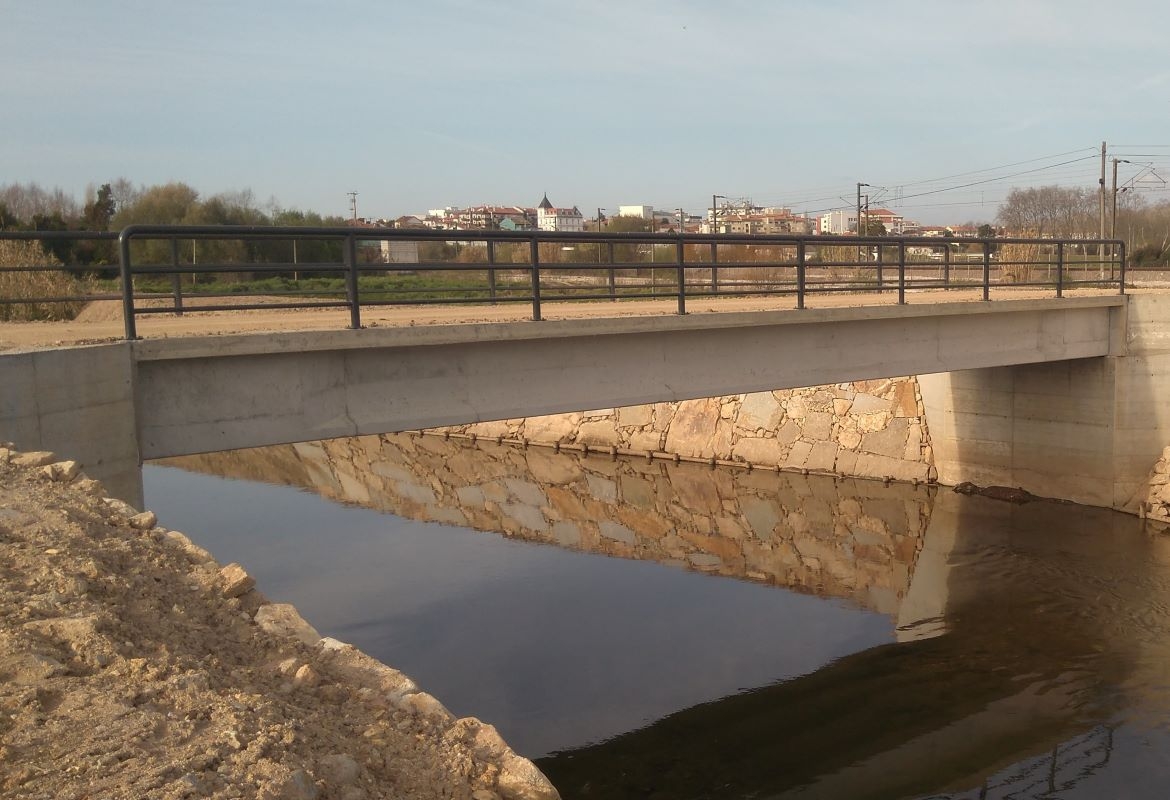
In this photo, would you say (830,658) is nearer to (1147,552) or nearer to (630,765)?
(630,765)

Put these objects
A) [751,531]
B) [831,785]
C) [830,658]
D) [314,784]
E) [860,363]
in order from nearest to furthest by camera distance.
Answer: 1. [314,784]
2. [831,785]
3. [830,658]
4. [860,363]
5. [751,531]

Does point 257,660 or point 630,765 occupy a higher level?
point 257,660

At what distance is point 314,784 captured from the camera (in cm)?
426

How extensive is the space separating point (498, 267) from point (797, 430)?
43.6ft

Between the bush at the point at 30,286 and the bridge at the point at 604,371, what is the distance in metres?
1.92

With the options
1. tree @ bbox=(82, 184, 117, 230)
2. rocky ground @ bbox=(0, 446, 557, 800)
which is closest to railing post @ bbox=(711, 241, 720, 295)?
rocky ground @ bbox=(0, 446, 557, 800)

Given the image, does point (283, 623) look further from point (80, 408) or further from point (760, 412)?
point (760, 412)

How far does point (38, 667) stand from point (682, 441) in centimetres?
1936

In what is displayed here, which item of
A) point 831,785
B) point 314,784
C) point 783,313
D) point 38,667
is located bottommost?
point 831,785

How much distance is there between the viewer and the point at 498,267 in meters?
10.0

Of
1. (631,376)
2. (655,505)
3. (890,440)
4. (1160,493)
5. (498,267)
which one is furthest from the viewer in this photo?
(890,440)

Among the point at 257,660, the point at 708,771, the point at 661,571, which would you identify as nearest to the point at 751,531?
the point at 661,571

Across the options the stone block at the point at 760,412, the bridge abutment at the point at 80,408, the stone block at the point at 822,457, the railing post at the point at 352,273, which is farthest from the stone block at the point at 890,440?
the bridge abutment at the point at 80,408

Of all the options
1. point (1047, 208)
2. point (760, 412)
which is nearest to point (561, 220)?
point (1047, 208)
